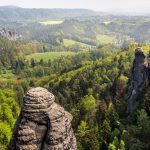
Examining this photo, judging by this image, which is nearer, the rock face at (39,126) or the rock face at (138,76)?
the rock face at (39,126)

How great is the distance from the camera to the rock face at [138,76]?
97.0 m

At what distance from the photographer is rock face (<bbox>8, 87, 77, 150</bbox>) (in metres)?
30.5

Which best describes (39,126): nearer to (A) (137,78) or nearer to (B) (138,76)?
(A) (137,78)

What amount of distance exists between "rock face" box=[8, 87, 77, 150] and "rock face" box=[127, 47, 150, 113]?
65372mm

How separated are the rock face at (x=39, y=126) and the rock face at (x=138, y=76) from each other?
65.4m

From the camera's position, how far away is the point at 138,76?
102 m

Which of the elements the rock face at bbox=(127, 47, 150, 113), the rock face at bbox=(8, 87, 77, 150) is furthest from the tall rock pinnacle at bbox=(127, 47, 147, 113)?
the rock face at bbox=(8, 87, 77, 150)

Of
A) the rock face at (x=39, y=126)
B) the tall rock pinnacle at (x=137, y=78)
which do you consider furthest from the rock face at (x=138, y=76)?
the rock face at (x=39, y=126)

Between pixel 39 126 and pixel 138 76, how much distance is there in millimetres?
73828

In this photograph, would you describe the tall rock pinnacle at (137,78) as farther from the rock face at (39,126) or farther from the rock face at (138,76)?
the rock face at (39,126)

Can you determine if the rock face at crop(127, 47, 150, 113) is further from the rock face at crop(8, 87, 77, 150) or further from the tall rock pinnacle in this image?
the rock face at crop(8, 87, 77, 150)

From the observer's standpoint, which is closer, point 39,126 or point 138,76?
point 39,126

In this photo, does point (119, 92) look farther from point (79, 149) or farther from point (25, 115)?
point (25, 115)

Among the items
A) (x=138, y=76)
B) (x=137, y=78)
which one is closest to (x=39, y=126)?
(x=137, y=78)
